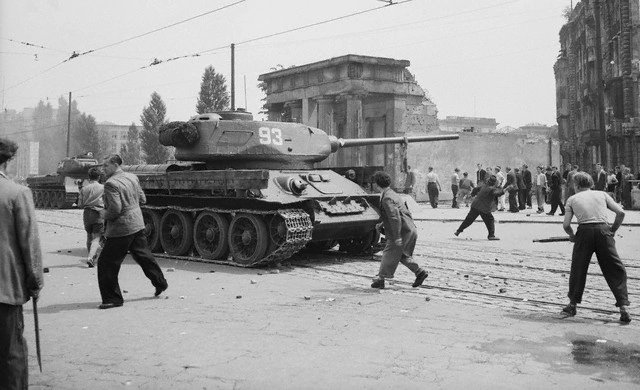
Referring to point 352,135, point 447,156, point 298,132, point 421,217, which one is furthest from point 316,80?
point 298,132

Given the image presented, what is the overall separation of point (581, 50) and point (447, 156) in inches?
935

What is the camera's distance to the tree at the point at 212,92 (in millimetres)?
73125

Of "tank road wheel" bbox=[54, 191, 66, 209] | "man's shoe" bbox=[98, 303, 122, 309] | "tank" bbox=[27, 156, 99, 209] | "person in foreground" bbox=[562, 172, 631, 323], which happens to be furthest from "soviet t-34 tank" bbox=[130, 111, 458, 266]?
"tank road wheel" bbox=[54, 191, 66, 209]

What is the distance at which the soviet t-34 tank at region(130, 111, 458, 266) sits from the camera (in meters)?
11.3

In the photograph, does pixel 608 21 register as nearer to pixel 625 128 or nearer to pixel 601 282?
pixel 625 128

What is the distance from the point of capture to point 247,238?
38.3 feet

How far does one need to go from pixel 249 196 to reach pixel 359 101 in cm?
2415

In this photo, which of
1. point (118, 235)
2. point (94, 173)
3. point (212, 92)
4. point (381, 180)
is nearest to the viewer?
point (118, 235)

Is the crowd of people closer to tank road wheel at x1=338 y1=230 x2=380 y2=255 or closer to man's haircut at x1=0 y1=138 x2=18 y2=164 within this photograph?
tank road wheel at x1=338 y1=230 x2=380 y2=255

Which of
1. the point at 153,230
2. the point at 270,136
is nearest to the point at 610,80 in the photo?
the point at 270,136

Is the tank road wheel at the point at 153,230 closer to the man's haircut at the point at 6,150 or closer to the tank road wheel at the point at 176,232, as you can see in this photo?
the tank road wheel at the point at 176,232

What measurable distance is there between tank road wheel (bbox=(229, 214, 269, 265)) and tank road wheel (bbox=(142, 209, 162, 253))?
2354 millimetres

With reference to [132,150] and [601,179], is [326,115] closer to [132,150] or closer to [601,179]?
[601,179]

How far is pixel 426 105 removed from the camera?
36.7 metres
